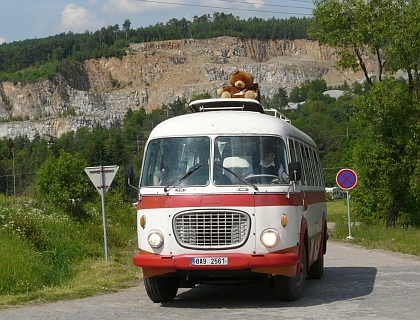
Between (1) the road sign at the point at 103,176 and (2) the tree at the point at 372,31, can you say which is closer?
(1) the road sign at the point at 103,176

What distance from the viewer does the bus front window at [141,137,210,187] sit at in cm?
1133

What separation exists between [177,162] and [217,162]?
55 cm

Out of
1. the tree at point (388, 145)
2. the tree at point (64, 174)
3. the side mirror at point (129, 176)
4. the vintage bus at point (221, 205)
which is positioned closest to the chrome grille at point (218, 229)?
the vintage bus at point (221, 205)

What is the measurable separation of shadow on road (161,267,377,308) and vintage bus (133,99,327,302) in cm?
30

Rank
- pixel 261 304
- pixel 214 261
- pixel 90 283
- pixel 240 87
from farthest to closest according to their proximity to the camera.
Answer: pixel 240 87 < pixel 90 283 < pixel 261 304 < pixel 214 261

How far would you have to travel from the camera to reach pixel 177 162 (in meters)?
11.5

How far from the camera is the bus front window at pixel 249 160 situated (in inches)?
443

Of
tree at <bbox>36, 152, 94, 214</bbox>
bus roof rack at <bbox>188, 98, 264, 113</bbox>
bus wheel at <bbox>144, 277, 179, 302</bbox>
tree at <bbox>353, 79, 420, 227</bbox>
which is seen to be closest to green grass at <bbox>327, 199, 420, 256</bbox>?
tree at <bbox>353, 79, 420, 227</bbox>

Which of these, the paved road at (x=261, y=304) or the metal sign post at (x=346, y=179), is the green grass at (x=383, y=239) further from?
the paved road at (x=261, y=304)

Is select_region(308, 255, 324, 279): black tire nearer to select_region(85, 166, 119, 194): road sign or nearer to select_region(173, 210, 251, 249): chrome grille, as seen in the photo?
select_region(173, 210, 251, 249): chrome grille

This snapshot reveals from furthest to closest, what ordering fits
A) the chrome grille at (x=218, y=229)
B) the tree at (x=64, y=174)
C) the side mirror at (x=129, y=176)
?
the tree at (x=64, y=174)
the side mirror at (x=129, y=176)
the chrome grille at (x=218, y=229)

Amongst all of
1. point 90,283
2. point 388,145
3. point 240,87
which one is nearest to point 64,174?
point 388,145

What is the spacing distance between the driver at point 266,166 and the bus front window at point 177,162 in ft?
1.94

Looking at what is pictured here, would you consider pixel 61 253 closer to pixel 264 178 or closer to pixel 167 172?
pixel 167 172
